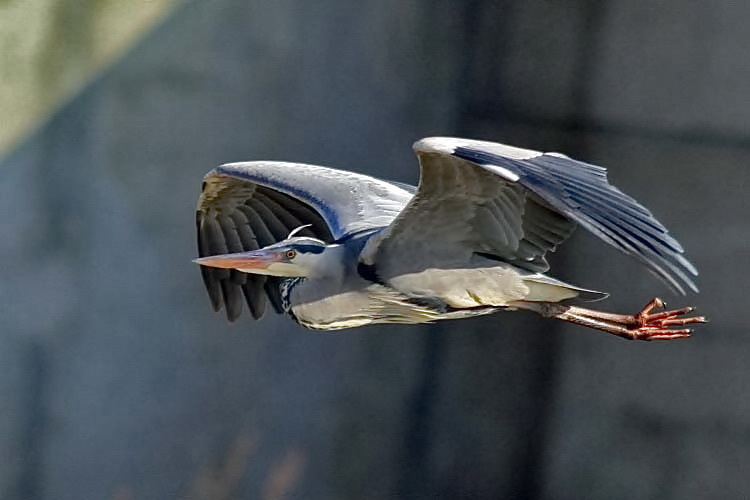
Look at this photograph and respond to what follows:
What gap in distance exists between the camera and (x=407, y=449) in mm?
4340

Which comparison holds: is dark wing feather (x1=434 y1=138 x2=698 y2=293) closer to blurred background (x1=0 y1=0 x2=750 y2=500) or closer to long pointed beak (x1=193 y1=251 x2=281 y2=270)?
long pointed beak (x1=193 y1=251 x2=281 y2=270)

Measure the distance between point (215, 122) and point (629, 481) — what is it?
1.70 m

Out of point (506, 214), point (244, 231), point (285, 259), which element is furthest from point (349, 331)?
point (506, 214)

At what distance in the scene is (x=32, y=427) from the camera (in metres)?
4.14

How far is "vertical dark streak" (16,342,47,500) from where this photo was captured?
4.10m

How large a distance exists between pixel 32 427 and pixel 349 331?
103 centimetres

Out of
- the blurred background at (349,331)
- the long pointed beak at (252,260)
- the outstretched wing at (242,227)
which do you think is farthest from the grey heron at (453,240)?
the blurred background at (349,331)

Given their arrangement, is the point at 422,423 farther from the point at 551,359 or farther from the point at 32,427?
the point at 32,427

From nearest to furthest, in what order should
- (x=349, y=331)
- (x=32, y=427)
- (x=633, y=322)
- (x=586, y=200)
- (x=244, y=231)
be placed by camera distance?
(x=586, y=200) → (x=633, y=322) → (x=244, y=231) → (x=32, y=427) → (x=349, y=331)

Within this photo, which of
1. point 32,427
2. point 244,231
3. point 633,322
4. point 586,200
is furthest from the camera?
point 32,427

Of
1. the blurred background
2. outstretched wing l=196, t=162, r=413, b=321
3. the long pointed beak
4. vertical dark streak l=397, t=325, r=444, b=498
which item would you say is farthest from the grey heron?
vertical dark streak l=397, t=325, r=444, b=498

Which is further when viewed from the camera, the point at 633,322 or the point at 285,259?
the point at 633,322

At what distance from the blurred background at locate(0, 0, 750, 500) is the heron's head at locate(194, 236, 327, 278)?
1.48 metres

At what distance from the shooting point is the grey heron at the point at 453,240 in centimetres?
232
